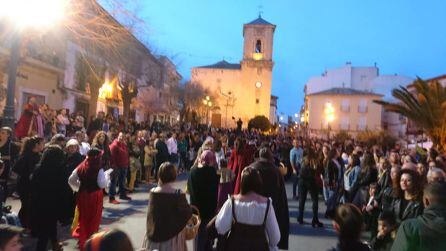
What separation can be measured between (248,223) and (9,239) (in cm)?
224

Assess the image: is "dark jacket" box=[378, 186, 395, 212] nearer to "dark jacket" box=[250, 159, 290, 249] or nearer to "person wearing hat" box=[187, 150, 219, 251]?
"dark jacket" box=[250, 159, 290, 249]

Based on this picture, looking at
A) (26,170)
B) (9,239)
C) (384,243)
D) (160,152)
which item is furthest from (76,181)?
(160,152)

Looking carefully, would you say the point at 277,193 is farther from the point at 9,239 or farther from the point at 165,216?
the point at 9,239

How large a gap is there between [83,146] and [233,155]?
3950mm

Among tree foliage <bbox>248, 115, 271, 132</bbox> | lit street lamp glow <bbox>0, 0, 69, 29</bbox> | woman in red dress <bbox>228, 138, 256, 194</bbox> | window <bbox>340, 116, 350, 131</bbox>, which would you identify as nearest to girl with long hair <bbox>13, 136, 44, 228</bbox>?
lit street lamp glow <bbox>0, 0, 69, 29</bbox>

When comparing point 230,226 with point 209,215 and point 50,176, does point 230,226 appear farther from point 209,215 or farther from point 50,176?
point 50,176

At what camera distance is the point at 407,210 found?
197 inches

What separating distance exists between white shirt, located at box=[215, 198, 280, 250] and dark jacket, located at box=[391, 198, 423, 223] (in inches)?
62.3

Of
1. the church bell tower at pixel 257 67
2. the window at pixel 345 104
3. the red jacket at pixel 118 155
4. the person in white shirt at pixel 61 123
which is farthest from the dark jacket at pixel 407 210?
the window at pixel 345 104

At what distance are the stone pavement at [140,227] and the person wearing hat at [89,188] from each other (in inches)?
26.7

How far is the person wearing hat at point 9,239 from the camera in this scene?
3.03 metres

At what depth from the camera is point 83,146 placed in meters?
11.1

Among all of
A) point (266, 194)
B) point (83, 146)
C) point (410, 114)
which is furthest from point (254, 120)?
point (266, 194)

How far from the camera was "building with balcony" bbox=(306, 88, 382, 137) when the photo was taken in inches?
2916
